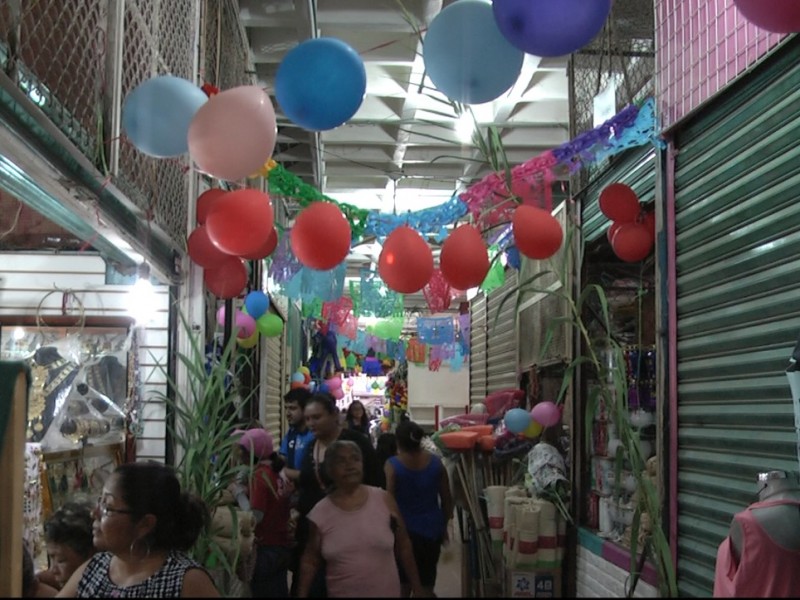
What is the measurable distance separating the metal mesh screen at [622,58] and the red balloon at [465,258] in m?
1.34

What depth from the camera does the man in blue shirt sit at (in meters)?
4.57

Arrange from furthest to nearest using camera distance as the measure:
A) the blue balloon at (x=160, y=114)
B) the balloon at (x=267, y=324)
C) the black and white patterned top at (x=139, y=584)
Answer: the balloon at (x=267, y=324), the blue balloon at (x=160, y=114), the black and white patterned top at (x=139, y=584)

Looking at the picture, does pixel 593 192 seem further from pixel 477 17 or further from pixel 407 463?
pixel 477 17

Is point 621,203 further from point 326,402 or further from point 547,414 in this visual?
point 547,414

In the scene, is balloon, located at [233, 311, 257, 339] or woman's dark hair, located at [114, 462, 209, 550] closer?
woman's dark hair, located at [114, 462, 209, 550]

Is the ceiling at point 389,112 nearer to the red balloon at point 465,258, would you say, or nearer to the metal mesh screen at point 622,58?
the metal mesh screen at point 622,58

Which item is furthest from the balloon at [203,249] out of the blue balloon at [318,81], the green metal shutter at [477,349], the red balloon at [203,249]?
the green metal shutter at [477,349]

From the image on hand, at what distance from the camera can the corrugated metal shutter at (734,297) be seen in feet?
9.66

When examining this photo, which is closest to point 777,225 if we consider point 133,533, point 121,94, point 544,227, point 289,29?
point 544,227

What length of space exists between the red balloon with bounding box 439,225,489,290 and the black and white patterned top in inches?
89.8

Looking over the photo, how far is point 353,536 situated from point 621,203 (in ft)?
7.71

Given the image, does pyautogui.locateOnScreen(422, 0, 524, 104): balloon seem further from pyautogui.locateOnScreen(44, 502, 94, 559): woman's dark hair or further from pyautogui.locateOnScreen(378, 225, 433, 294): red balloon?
pyautogui.locateOnScreen(44, 502, 94, 559): woman's dark hair

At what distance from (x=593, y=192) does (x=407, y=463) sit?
2402mm

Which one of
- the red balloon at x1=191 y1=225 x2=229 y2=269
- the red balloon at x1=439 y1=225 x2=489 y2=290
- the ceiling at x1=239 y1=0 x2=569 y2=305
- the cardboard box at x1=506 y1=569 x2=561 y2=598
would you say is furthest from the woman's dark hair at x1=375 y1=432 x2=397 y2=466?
the red balloon at x1=191 y1=225 x2=229 y2=269
